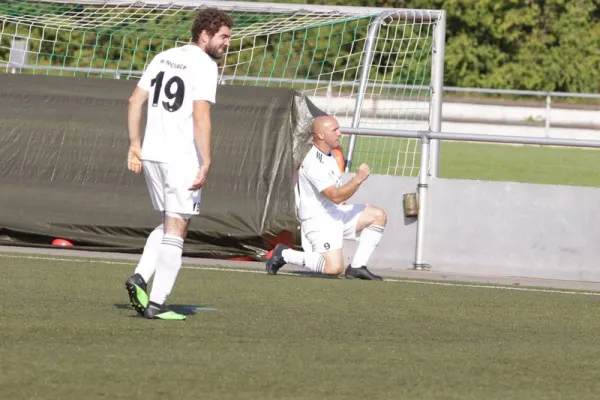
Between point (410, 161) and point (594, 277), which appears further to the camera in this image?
point (410, 161)

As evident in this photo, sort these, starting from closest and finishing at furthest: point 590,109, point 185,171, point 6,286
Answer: point 185,171 < point 6,286 < point 590,109

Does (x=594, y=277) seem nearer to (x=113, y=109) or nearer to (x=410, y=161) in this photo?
(x=410, y=161)

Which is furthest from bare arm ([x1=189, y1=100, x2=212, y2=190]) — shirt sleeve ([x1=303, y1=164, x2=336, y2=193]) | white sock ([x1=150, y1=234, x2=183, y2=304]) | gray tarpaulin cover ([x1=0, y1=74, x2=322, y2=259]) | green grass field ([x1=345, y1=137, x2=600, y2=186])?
green grass field ([x1=345, y1=137, x2=600, y2=186])

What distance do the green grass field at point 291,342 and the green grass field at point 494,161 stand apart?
393 centimetres

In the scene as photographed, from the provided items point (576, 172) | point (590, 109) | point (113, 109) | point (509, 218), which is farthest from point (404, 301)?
point (590, 109)

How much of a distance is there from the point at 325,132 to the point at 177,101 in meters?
Result: 3.61

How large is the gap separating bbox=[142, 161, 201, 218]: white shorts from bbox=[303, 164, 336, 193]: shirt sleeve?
3545 mm

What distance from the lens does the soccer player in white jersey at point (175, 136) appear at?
8.10 metres

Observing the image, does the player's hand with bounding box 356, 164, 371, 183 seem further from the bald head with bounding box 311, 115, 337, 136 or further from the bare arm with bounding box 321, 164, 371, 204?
the bald head with bounding box 311, 115, 337, 136

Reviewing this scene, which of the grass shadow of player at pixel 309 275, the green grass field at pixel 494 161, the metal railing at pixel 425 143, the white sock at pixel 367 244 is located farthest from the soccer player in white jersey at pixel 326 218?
the green grass field at pixel 494 161

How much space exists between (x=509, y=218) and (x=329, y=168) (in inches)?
84.9

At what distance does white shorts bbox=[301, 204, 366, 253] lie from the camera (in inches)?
464

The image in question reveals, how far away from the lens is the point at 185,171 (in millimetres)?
8133

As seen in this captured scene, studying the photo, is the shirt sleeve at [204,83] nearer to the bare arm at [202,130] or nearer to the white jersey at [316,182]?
the bare arm at [202,130]
